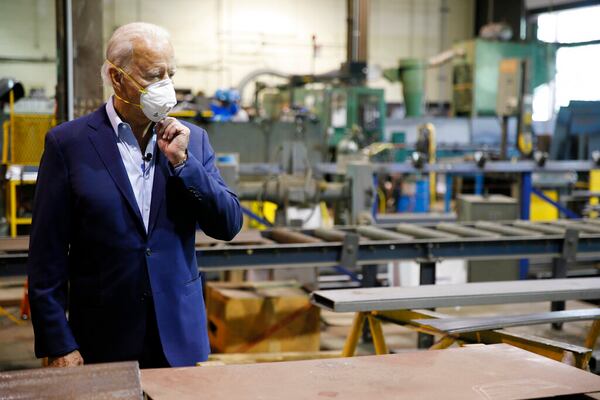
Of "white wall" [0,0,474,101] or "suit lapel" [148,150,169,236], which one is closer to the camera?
"suit lapel" [148,150,169,236]

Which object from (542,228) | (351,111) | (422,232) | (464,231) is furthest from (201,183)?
(351,111)

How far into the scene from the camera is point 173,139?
202 centimetres

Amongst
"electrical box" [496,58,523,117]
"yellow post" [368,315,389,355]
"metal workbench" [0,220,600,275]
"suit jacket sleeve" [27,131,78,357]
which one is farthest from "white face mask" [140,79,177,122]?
"electrical box" [496,58,523,117]

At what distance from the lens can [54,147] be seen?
207 centimetres

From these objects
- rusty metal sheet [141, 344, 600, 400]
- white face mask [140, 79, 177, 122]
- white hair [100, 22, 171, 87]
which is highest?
white hair [100, 22, 171, 87]

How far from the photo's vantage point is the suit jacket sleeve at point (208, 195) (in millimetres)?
2027

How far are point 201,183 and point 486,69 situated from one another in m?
13.0

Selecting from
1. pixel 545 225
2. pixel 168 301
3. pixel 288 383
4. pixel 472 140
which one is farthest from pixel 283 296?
pixel 472 140

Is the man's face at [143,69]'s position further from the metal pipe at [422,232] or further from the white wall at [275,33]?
the white wall at [275,33]

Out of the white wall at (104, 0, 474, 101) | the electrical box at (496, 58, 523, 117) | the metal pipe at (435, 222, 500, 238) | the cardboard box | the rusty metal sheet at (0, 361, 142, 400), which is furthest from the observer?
the white wall at (104, 0, 474, 101)

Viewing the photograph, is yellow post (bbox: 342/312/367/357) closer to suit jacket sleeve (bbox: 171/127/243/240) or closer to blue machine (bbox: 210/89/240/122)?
suit jacket sleeve (bbox: 171/127/243/240)

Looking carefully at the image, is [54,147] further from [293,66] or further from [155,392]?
[293,66]

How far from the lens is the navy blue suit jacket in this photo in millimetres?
2055

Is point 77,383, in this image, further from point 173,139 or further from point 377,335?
point 377,335
